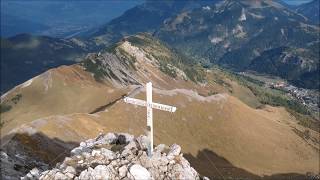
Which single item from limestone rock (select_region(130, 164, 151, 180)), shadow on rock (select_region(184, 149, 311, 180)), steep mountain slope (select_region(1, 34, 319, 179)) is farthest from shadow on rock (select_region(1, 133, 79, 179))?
limestone rock (select_region(130, 164, 151, 180))

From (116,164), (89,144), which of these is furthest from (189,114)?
(116,164)

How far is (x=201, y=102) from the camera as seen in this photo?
184 metres

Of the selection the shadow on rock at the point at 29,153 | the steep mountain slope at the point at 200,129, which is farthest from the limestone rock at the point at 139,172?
the steep mountain slope at the point at 200,129

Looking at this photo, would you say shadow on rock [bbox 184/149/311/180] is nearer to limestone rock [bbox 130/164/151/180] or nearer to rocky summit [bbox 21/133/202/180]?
rocky summit [bbox 21/133/202/180]

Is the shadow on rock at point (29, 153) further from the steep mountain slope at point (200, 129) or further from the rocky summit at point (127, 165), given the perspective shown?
the rocky summit at point (127, 165)

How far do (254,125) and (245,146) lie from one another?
14.0 metres

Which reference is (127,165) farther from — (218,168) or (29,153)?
(218,168)

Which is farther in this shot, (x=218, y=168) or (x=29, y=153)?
(x=218, y=168)

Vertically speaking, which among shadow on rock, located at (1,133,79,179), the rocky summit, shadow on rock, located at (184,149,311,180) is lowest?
shadow on rock, located at (184,149,311,180)

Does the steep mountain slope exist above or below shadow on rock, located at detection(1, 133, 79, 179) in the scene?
below

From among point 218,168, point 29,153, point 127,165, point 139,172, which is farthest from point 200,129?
point 139,172

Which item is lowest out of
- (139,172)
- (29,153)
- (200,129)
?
(200,129)

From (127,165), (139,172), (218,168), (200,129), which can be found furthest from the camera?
(200,129)

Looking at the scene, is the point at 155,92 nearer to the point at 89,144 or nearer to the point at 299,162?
the point at 299,162
